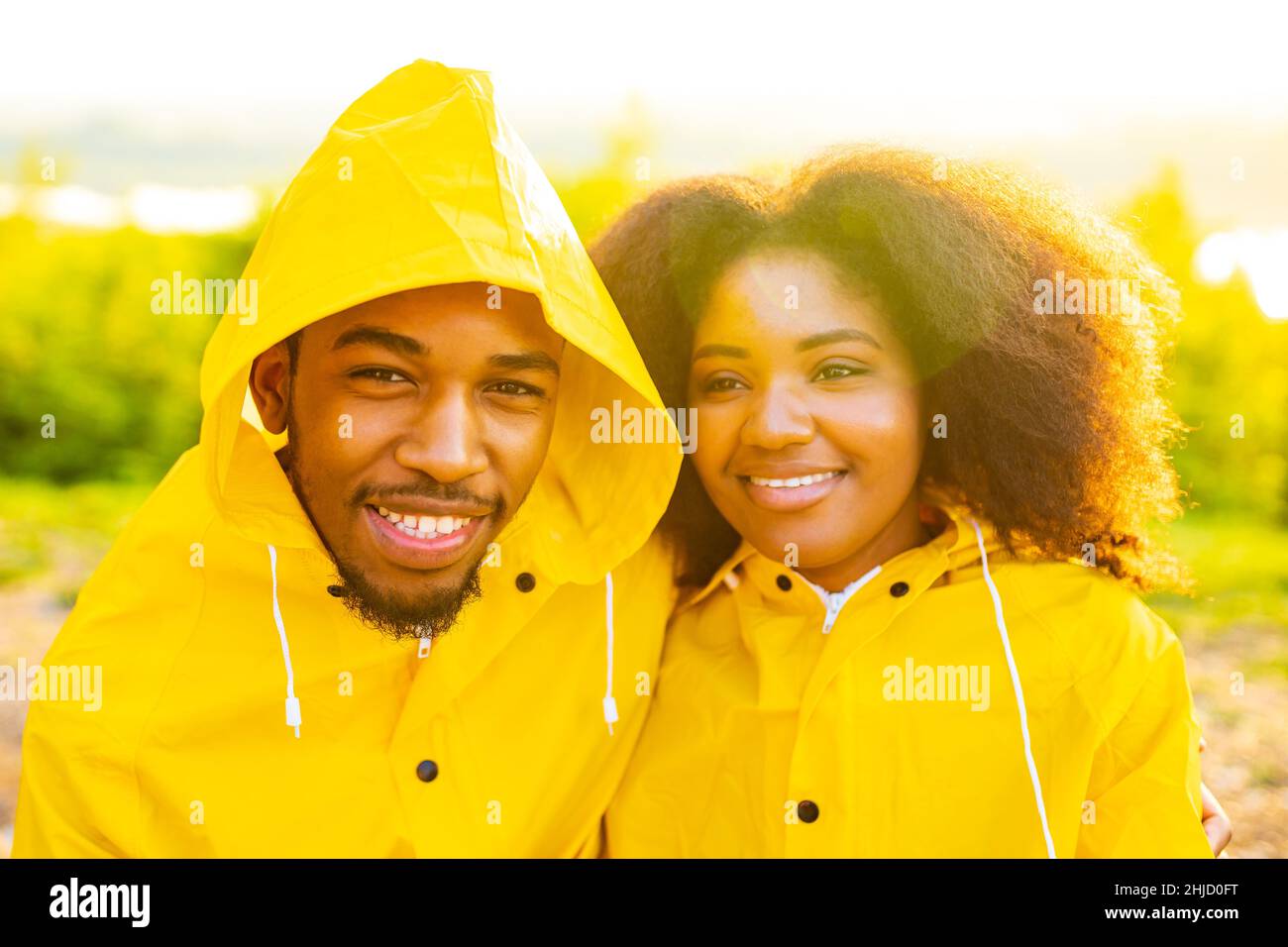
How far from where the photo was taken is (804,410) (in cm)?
297

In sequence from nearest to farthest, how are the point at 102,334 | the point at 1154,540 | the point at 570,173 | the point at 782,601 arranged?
the point at 782,601 < the point at 1154,540 < the point at 570,173 < the point at 102,334

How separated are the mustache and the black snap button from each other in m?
0.68

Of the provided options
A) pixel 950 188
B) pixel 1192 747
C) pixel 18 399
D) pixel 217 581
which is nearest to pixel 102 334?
pixel 18 399

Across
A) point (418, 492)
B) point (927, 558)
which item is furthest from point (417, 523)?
point (927, 558)

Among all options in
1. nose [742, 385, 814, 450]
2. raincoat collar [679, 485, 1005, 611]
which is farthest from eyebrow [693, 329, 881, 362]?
raincoat collar [679, 485, 1005, 611]

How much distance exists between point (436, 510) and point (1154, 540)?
2076mm

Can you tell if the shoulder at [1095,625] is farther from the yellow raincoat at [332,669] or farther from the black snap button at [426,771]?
the black snap button at [426,771]

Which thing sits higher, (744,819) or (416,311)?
(416,311)

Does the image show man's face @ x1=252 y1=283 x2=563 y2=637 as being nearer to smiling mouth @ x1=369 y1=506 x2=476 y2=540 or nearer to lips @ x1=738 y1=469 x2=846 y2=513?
smiling mouth @ x1=369 y1=506 x2=476 y2=540

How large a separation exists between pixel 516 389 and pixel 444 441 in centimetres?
27

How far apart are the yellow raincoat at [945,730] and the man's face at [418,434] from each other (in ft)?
2.51
